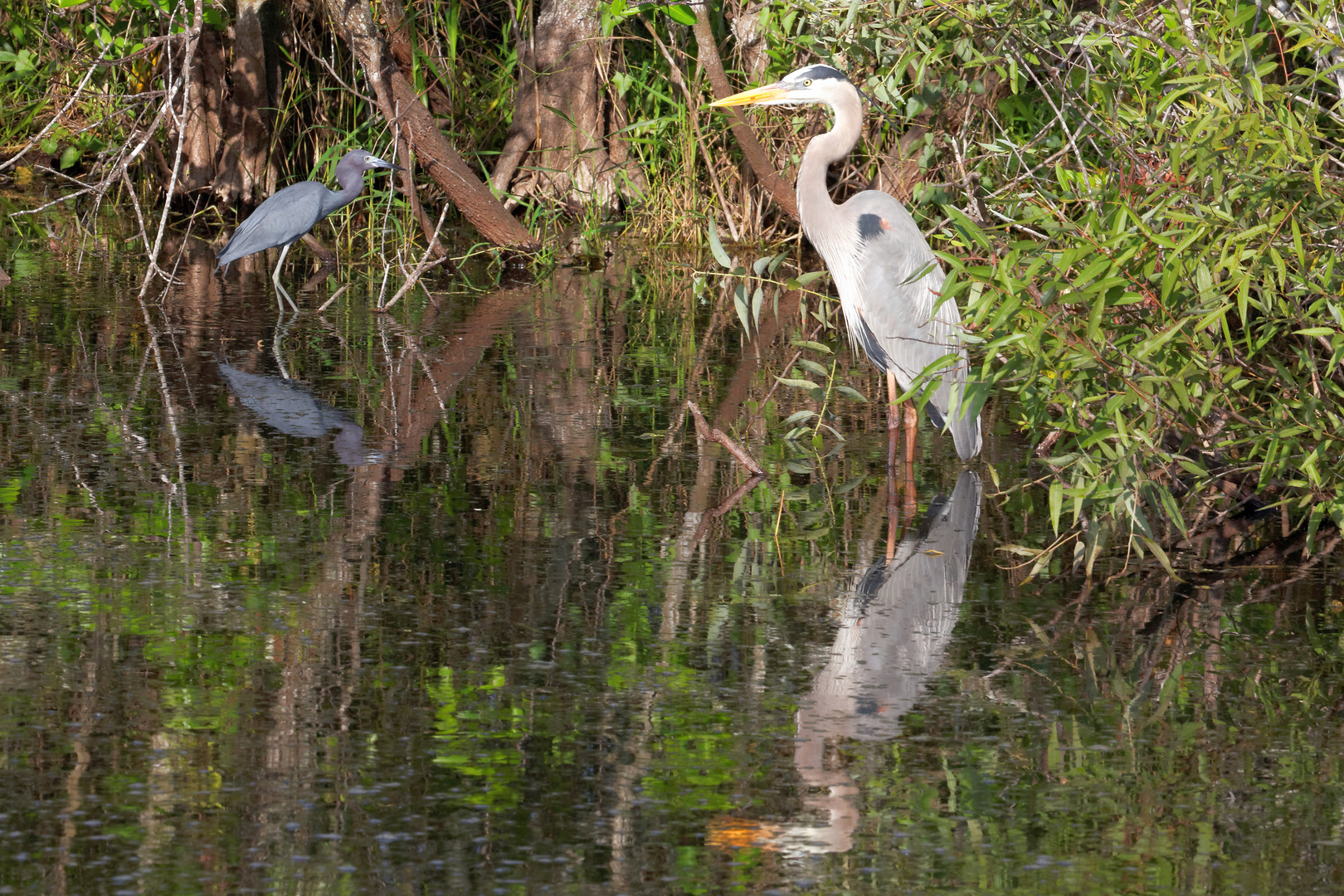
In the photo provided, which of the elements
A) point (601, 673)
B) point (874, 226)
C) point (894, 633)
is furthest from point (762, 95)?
point (601, 673)

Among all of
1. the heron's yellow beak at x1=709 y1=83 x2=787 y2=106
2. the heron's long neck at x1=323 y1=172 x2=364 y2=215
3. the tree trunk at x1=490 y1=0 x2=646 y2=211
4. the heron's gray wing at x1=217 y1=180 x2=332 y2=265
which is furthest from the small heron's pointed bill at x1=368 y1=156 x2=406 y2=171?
the heron's yellow beak at x1=709 y1=83 x2=787 y2=106

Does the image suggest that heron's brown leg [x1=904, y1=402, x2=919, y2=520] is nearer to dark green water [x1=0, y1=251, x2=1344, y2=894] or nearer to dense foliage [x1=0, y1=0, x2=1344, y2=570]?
dark green water [x1=0, y1=251, x2=1344, y2=894]

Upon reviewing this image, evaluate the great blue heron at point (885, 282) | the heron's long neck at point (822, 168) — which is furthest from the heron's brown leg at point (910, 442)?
the heron's long neck at point (822, 168)

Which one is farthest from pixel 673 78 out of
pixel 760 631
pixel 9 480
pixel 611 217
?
pixel 760 631

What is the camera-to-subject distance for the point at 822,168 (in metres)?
6.96

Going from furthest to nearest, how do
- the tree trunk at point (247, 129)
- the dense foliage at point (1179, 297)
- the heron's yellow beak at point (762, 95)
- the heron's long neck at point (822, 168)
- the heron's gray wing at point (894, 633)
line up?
the tree trunk at point (247, 129) < the heron's yellow beak at point (762, 95) < the heron's long neck at point (822, 168) < the dense foliage at point (1179, 297) < the heron's gray wing at point (894, 633)

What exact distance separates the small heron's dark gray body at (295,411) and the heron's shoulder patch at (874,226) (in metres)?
1.96

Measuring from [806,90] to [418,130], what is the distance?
15.2 feet

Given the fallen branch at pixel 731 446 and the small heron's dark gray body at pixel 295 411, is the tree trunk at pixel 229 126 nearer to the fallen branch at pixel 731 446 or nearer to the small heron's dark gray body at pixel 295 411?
the small heron's dark gray body at pixel 295 411

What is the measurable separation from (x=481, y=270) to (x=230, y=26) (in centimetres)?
297

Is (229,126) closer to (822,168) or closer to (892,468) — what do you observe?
(822,168)

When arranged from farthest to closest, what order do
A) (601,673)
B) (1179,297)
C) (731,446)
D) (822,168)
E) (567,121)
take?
(567,121)
(822,168)
(731,446)
(1179,297)
(601,673)

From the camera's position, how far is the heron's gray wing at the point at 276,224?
10.1m

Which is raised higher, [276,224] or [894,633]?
[276,224]
